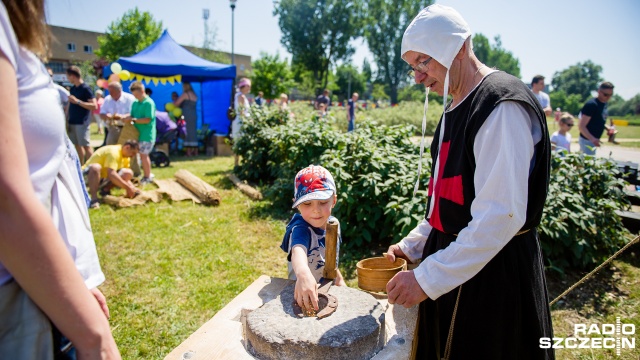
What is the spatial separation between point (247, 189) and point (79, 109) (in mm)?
3873

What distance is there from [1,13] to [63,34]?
5871 cm

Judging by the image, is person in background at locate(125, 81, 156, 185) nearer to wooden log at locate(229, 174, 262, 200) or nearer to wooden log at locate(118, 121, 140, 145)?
wooden log at locate(118, 121, 140, 145)

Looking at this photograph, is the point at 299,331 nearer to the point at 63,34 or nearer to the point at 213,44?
the point at 213,44

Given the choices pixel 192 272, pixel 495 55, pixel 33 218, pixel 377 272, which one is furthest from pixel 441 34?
pixel 495 55

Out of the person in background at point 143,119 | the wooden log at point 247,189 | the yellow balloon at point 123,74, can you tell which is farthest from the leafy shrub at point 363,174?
the yellow balloon at point 123,74

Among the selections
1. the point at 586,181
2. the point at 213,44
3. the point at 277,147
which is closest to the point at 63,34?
the point at 213,44

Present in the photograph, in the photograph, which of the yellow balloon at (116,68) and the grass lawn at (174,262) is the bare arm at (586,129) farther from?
the yellow balloon at (116,68)

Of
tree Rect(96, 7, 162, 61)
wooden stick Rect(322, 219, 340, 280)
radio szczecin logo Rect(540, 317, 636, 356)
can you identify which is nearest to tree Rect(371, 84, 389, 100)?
tree Rect(96, 7, 162, 61)

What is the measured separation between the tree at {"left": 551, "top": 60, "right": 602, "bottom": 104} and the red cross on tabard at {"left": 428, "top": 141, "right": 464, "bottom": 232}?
3456 inches

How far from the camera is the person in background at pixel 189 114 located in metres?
11.7

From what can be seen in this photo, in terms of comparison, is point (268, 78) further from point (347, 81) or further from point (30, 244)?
point (30, 244)

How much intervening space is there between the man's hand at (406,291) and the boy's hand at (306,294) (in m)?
0.35

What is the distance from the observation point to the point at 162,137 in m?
10.3

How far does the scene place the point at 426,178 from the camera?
4.42m
